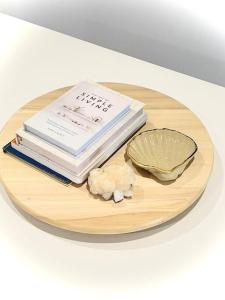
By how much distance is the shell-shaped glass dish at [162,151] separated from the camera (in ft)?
2.67

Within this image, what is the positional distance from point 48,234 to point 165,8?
610 mm

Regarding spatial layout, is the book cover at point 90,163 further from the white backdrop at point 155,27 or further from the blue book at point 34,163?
the white backdrop at point 155,27

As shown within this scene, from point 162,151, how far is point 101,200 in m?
0.14

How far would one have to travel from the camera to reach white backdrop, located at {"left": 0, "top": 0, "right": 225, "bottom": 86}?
117 cm

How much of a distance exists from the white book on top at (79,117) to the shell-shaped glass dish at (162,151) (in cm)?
5

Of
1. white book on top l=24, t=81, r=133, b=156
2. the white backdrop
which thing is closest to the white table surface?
white book on top l=24, t=81, r=133, b=156

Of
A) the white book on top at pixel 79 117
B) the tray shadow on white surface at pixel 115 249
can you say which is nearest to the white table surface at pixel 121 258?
the tray shadow on white surface at pixel 115 249

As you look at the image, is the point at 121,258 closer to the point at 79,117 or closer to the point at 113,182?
the point at 113,182

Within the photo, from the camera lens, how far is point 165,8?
1184mm

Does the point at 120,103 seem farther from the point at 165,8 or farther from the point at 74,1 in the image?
the point at 74,1

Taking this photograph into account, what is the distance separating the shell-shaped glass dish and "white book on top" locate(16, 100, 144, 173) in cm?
3

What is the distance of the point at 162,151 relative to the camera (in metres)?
0.86

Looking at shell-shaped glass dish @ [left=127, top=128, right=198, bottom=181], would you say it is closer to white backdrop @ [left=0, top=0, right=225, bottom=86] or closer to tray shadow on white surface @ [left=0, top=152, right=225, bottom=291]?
tray shadow on white surface @ [left=0, top=152, right=225, bottom=291]

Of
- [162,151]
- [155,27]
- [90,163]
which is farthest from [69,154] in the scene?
[155,27]
